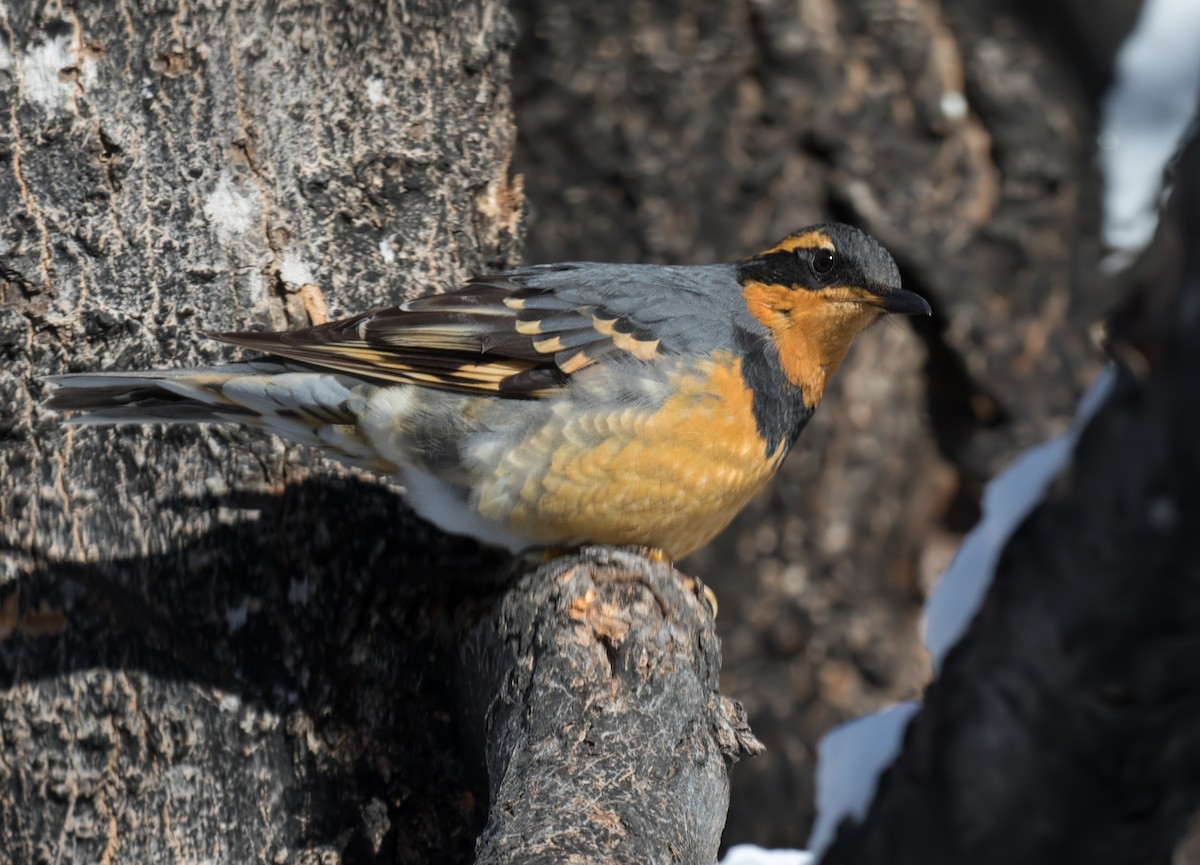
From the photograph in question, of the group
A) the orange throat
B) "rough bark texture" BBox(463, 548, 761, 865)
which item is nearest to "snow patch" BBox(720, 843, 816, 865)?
the orange throat

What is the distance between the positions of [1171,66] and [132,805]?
644cm

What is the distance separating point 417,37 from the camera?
3.81m

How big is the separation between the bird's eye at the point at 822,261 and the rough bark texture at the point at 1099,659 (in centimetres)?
121

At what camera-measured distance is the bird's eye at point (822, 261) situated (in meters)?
3.92

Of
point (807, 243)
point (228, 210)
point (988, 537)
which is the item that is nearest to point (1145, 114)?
point (988, 537)

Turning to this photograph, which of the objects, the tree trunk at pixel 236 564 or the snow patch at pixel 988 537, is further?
the snow patch at pixel 988 537

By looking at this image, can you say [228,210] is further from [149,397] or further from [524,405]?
[524,405]

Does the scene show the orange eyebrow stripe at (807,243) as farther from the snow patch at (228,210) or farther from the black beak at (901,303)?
the snow patch at (228,210)

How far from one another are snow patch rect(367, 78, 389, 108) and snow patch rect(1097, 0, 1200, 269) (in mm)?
4254

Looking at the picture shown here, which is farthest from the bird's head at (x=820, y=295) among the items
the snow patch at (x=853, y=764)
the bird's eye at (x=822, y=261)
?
the snow patch at (x=853, y=764)

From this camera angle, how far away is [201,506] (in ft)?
10.9

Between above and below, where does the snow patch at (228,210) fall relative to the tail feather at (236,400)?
above

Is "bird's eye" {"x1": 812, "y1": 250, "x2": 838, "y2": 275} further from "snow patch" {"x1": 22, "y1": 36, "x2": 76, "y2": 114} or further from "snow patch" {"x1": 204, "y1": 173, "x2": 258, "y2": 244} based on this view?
"snow patch" {"x1": 22, "y1": 36, "x2": 76, "y2": 114}

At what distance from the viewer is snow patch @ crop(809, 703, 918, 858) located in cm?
523
